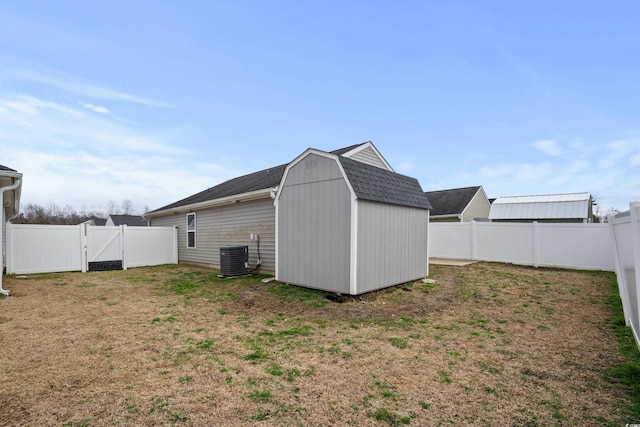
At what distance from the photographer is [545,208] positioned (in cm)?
1841

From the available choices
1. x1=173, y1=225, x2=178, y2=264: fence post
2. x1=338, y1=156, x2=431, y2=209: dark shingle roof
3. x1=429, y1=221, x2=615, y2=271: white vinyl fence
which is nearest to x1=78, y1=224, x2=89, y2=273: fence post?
x1=173, y1=225, x2=178, y2=264: fence post

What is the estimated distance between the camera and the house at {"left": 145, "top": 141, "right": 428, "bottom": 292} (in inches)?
379

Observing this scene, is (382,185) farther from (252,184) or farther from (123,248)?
Answer: (123,248)

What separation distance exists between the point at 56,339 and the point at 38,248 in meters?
→ 9.01

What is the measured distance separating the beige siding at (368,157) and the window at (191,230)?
794cm

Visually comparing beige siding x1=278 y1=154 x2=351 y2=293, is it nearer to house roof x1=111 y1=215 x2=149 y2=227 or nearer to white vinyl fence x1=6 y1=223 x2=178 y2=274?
white vinyl fence x1=6 y1=223 x2=178 y2=274

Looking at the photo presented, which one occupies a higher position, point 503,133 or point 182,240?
point 503,133

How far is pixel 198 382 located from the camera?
3.04 meters

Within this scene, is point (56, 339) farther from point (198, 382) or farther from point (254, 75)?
point (254, 75)

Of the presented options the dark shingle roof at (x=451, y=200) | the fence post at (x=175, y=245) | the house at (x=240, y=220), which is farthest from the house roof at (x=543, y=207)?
the fence post at (x=175, y=245)

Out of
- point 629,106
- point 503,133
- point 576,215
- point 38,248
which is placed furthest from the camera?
point 576,215

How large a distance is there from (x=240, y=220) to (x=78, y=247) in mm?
6372

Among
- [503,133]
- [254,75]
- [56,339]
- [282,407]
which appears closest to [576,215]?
[503,133]

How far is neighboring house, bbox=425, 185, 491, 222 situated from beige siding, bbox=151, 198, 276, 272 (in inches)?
452
